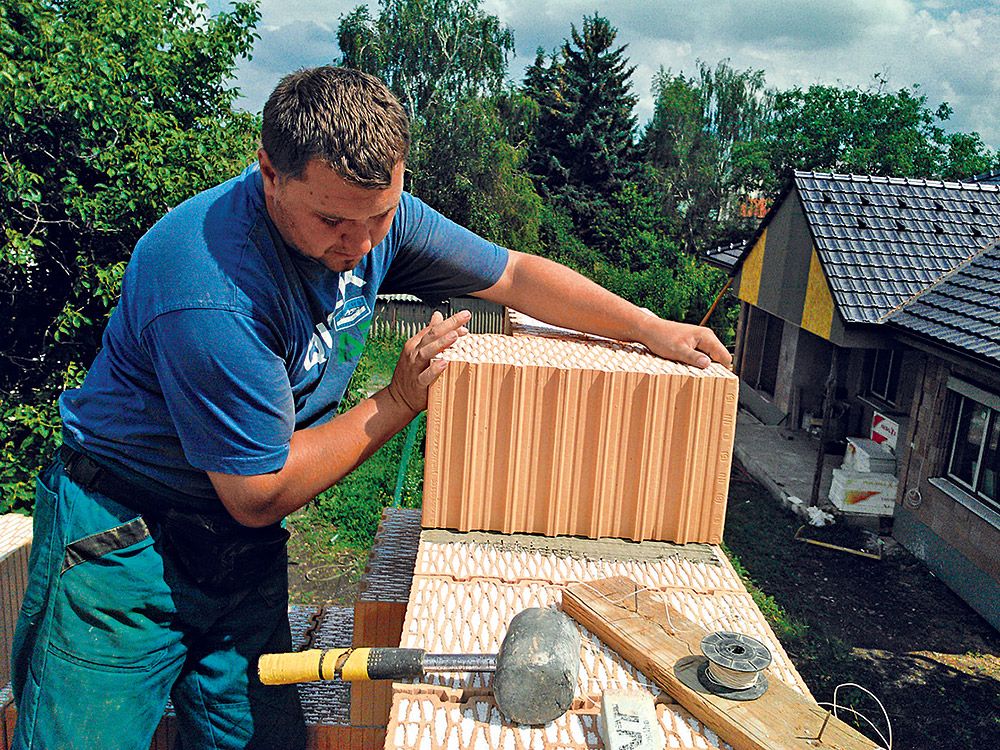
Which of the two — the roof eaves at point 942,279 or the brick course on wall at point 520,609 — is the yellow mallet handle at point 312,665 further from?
the roof eaves at point 942,279

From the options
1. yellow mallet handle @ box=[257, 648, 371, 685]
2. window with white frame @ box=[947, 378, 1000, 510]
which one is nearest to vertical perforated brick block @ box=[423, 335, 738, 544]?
yellow mallet handle @ box=[257, 648, 371, 685]

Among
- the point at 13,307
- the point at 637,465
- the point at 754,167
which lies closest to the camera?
the point at 637,465

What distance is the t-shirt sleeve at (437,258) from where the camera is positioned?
271 centimetres

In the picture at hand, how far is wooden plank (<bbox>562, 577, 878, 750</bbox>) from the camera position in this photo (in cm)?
169

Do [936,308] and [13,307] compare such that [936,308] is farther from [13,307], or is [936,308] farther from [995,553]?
[13,307]

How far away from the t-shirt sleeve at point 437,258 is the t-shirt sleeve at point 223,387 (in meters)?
0.84

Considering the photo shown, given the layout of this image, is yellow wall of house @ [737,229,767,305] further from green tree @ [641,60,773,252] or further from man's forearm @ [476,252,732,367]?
green tree @ [641,60,773,252]

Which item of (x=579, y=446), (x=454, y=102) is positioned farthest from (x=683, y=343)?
(x=454, y=102)

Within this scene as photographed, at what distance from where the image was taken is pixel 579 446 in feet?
8.91

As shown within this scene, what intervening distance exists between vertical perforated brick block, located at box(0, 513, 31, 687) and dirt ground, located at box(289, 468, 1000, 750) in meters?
3.84

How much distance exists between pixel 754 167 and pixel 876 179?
21.3 metres

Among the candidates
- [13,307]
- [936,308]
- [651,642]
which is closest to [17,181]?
[13,307]

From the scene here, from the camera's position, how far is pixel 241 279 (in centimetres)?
192

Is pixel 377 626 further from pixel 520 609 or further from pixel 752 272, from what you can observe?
pixel 752 272
